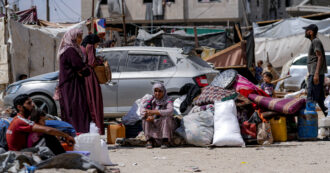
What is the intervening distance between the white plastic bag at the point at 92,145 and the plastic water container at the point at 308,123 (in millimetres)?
3700

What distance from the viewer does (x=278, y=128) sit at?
8.47 metres

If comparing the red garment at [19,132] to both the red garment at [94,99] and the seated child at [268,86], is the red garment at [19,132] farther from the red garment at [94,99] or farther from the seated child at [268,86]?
the seated child at [268,86]

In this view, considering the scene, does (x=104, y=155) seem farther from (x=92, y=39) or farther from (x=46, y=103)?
(x=46, y=103)

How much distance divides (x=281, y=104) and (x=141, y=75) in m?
3.29

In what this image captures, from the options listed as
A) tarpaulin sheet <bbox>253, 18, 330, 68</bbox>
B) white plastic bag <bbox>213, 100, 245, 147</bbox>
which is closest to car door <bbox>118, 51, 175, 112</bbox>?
white plastic bag <bbox>213, 100, 245, 147</bbox>

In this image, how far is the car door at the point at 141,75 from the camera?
35.0 feet

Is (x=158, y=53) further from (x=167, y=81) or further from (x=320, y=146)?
(x=320, y=146)

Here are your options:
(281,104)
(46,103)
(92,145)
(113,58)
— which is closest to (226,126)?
(281,104)

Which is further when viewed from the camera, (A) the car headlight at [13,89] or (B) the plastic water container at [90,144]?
(A) the car headlight at [13,89]

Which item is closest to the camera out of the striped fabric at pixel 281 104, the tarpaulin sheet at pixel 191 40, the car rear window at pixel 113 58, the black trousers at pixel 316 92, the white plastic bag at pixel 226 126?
the white plastic bag at pixel 226 126

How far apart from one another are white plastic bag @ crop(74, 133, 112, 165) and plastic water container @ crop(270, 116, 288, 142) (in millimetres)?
3302

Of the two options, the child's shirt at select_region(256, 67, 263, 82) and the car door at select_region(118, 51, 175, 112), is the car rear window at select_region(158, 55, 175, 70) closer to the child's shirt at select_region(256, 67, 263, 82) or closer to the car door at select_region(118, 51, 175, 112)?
the car door at select_region(118, 51, 175, 112)

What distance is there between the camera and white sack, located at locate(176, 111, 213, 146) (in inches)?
313

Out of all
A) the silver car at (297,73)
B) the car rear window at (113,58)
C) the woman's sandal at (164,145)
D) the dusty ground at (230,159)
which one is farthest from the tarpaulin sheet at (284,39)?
the woman's sandal at (164,145)
